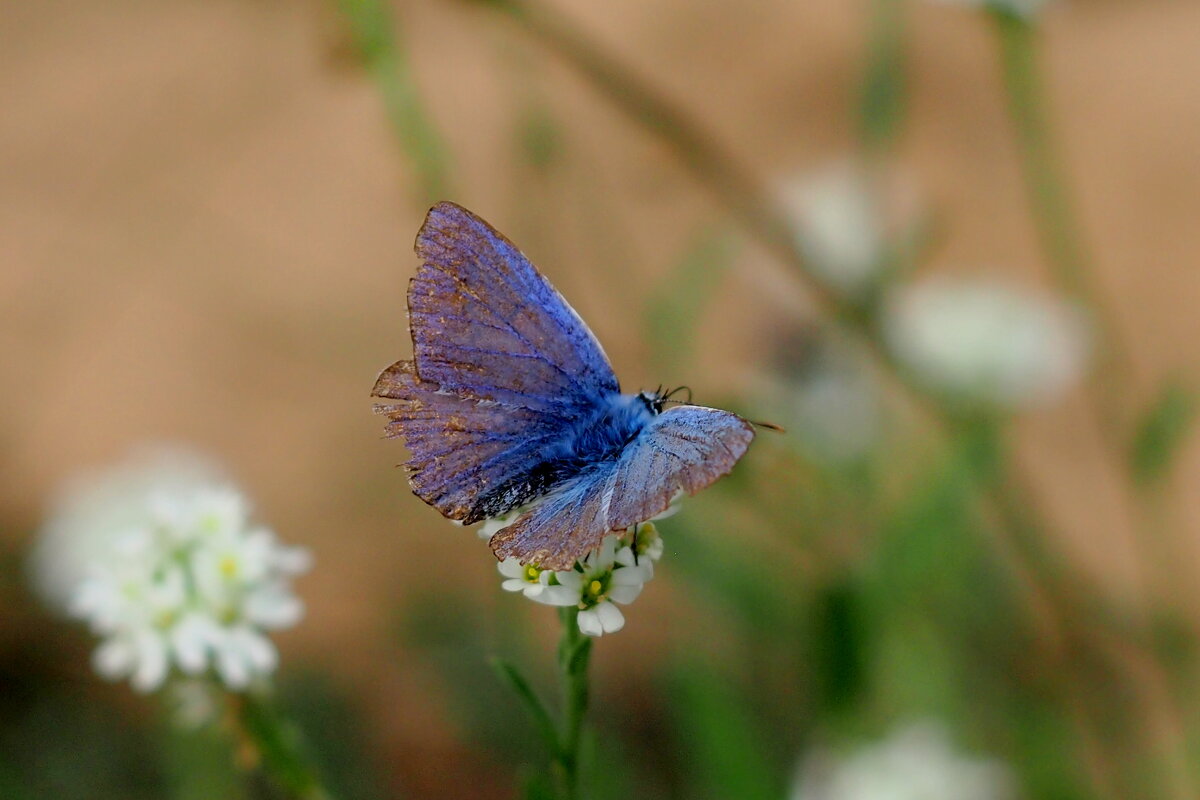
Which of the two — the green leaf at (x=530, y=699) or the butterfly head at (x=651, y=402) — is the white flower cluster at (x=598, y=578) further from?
the butterfly head at (x=651, y=402)

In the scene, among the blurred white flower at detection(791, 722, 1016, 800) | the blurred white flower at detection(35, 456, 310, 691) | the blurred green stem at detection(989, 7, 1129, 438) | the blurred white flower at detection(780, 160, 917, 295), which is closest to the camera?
the blurred white flower at detection(35, 456, 310, 691)

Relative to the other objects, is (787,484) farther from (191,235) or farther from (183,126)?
(183,126)

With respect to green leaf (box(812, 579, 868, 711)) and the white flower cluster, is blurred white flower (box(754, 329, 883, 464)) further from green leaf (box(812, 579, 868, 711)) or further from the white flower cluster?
the white flower cluster

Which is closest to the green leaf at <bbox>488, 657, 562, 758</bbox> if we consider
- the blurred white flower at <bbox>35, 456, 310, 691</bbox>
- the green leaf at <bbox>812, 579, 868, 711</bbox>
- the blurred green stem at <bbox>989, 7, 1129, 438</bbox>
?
the blurred white flower at <bbox>35, 456, 310, 691</bbox>

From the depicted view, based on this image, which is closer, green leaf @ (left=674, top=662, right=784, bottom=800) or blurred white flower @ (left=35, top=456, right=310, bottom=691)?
blurred white flower @ (left=35, top=456, right=310, bottom=691)

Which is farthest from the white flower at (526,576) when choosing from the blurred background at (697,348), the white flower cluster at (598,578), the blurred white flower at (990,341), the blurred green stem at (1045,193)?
the blurred white flower at (990,341)

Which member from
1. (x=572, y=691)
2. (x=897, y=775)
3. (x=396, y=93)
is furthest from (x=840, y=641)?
(x=396, y=93)

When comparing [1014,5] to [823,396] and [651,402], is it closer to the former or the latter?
[823,396]
